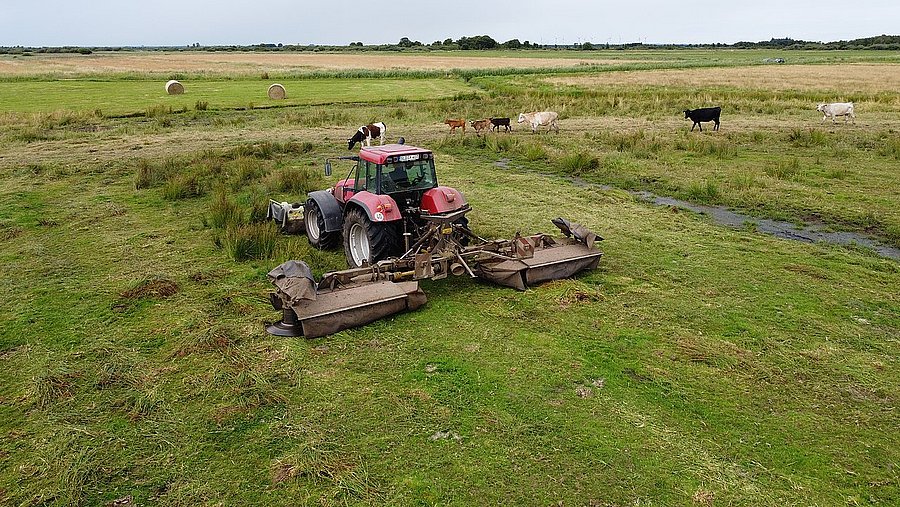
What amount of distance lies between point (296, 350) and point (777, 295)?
622cm

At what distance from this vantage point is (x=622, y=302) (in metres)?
7.85

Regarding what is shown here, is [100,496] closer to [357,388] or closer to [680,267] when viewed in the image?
[357,388]

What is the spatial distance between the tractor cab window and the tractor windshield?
0.15 m

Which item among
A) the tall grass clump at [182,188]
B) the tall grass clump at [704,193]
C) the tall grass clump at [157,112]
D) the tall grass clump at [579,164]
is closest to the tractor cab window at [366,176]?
the tall grass clump at [182,188]

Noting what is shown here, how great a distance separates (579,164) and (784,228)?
20.5ft

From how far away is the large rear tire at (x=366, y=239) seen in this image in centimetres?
820

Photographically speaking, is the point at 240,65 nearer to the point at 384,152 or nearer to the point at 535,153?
the point at 535,153

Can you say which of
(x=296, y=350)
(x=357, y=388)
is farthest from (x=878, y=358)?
(x=296, y=350)

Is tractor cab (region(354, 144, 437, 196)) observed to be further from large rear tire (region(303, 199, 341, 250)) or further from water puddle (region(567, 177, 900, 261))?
water puddle (region(567, 177, 900, 261))

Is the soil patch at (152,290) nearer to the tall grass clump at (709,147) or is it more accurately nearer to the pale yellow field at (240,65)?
the tall grass clump at (709,147)

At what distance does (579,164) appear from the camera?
16625 mm

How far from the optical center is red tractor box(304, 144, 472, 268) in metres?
8.21

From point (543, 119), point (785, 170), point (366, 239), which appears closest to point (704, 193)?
point (785, 170)

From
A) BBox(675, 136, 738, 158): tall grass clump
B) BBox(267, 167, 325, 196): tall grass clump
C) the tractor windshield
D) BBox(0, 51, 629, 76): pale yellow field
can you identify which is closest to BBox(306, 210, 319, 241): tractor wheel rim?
the tractor windshield
